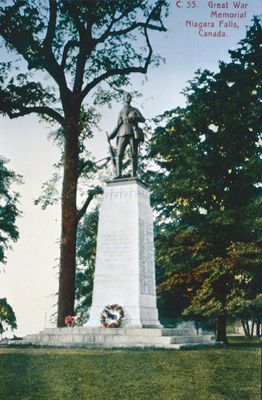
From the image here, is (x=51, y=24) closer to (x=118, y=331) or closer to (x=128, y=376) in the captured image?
(x=118, y=331)

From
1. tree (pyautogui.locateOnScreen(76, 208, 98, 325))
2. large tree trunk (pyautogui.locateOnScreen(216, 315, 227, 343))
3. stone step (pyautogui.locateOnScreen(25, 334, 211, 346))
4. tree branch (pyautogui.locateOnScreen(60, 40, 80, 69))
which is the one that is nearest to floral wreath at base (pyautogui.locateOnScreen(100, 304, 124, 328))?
stone step (pyautogui.locateOnScreen(25, 334, 211, 346))

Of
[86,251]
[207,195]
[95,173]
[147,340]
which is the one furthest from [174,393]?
[86,251]

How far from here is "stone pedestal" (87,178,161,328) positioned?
563 inches

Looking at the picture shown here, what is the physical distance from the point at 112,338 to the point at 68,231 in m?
5.48

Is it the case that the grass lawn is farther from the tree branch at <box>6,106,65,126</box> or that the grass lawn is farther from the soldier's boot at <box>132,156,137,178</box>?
the tree branch at <box>6,106,65,126</box>

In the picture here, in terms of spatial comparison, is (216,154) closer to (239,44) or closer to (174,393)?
(239,44)

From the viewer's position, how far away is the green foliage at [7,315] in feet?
119

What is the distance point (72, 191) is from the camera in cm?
1747

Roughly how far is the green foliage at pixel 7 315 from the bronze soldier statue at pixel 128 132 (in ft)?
77.2

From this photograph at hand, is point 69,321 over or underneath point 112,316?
underneath

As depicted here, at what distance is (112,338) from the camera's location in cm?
1272

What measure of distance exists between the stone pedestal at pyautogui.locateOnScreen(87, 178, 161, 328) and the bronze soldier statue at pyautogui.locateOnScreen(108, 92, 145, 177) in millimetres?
1156

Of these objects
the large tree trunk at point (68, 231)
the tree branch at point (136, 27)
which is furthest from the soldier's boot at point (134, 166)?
the tree branch at point (136, 27)

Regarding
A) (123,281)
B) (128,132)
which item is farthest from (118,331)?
(128,132)
